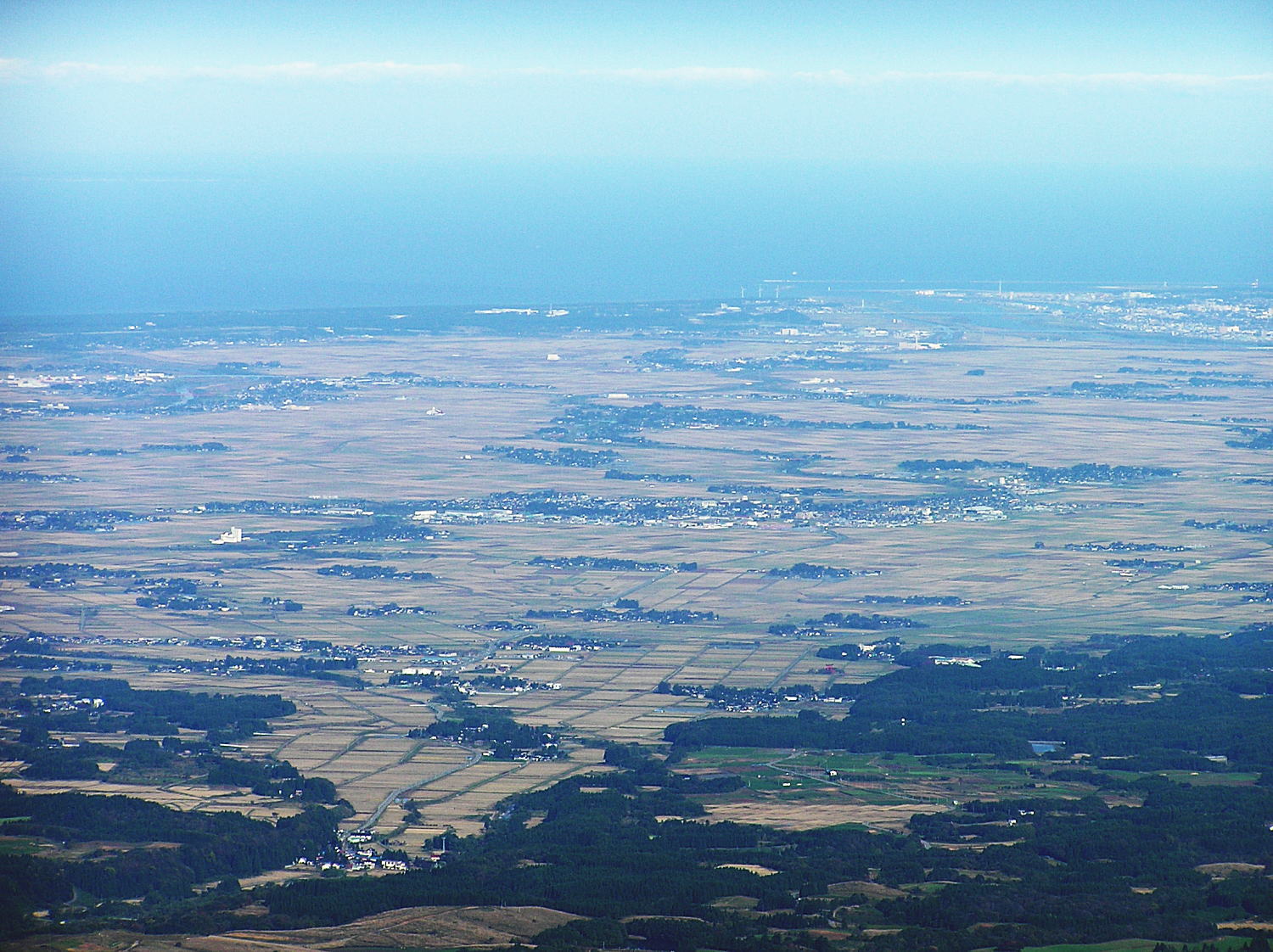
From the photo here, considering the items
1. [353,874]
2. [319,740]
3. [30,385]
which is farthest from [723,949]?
[30,385]

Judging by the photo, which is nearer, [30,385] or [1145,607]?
[1145,607]

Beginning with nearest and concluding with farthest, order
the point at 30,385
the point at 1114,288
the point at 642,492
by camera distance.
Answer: the point at 642,492 < the point at 30,385 < the point at 1114,288

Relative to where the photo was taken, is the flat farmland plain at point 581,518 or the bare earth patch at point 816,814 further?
the flat farmland plain at point 581,518

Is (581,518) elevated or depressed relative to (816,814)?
elevated

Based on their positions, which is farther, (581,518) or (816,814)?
(581,518)

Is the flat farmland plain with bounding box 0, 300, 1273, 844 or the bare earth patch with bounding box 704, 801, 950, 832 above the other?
the flat farmland plain with bounding box 0, 300, 1273, 844

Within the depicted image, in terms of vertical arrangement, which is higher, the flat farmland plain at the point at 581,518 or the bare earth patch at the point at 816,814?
the flat farmland plain at the point at 581,518

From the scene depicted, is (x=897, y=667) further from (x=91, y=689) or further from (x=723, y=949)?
(x=723, y=949)

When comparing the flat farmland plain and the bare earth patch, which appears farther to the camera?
the flat farmland plain
